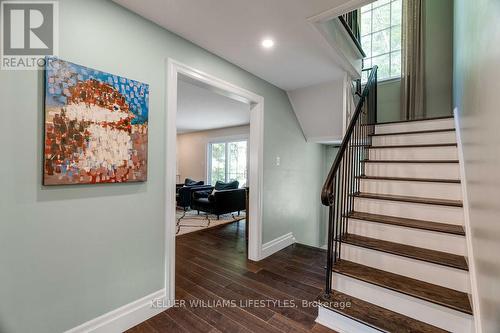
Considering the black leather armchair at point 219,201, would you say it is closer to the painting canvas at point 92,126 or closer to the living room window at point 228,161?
the living room window at point 228,161

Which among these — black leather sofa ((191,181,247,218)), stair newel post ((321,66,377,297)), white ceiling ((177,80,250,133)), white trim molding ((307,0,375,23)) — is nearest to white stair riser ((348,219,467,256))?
stair newel post ((321,66,377,297))

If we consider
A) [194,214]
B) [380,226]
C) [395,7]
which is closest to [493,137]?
[380,226]

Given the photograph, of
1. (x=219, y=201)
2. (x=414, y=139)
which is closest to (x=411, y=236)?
(x=414, y=139)

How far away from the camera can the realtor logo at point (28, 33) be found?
48.9 inches

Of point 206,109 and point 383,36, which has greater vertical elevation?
point 383,36

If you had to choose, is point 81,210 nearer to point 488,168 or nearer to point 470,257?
point 488,168

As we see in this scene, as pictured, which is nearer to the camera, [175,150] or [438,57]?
[175,150]

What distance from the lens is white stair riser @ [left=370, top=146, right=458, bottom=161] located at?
2.33 m

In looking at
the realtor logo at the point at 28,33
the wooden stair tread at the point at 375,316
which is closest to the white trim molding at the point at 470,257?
the wooden stair tread at the point at 375,316

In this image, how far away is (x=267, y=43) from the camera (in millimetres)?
2162

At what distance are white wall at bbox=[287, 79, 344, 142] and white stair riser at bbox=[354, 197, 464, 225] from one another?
1548 millimetres

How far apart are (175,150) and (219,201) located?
10.8 feet

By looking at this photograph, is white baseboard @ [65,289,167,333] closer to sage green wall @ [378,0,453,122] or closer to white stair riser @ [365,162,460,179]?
white stair riser @ [365,162,460,179]

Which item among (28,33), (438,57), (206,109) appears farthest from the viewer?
(206,109)
